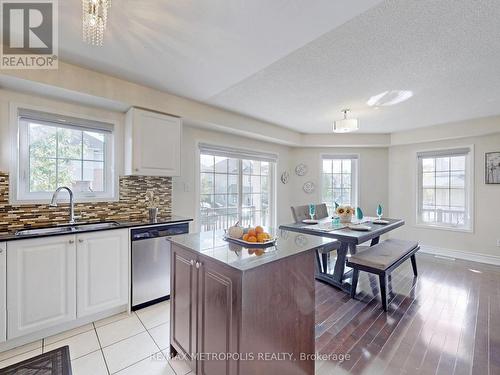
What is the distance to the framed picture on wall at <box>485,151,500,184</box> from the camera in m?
3.81

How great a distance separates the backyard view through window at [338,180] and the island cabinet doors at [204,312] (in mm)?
4141

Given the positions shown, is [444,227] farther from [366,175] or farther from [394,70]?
[394,70]

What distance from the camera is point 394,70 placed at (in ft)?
7.39

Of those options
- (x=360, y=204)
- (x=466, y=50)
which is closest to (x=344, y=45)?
(x=466, y=50)

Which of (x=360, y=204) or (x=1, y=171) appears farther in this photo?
(x=360, y=204)

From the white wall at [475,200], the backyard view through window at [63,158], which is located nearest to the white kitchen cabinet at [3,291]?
the backyard view through window at [63,158]

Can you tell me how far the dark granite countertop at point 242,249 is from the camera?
1.25m

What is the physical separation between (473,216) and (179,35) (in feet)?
16.9

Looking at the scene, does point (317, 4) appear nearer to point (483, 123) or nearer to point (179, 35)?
point (179, 35)

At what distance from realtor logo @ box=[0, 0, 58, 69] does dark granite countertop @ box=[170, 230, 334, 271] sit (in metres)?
1.75

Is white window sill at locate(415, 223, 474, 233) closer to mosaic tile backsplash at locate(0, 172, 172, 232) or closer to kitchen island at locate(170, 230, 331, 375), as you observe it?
kitchen island at locate(170, 230, 331, 375)

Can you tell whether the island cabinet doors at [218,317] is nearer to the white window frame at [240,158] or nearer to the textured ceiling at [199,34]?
the textured ceiling at [199,34]

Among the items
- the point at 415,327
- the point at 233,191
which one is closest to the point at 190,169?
the point at 233,191

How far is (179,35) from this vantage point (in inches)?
69.9
